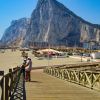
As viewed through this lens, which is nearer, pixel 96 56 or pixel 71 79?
pixel 71 79

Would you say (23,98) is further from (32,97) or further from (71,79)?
(71,79)

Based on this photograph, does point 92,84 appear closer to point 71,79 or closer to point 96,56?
point 71,79

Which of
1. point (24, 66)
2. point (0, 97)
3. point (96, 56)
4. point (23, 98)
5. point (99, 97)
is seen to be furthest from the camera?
point (96, 56)

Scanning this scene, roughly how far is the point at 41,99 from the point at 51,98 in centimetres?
47

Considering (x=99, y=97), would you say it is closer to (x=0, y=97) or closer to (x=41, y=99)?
(x=41, y=99)

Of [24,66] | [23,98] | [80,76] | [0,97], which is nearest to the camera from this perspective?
[0,97]

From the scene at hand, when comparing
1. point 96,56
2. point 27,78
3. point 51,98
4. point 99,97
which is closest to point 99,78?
point 99,97

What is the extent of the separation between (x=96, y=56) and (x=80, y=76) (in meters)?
91.9

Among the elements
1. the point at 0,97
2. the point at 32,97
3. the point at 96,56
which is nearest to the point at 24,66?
the point at 32,97

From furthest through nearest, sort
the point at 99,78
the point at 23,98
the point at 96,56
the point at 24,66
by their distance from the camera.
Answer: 1. the point at 96,56
2. the point at 24,66
3. the point at 99,78
4. the point at 23,98

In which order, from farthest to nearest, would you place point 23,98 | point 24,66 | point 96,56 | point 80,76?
1. point 96,56
2. point 24,66
3. point 80,76
4. point 23,98

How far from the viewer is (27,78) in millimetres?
20375

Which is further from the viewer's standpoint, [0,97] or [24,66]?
[24,66]

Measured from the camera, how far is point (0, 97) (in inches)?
352
